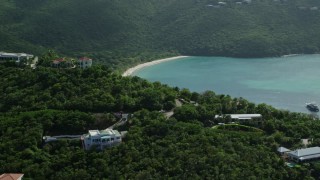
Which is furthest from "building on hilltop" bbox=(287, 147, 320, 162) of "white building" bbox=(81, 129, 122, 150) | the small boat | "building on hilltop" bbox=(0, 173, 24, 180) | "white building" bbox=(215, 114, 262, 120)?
the small boat

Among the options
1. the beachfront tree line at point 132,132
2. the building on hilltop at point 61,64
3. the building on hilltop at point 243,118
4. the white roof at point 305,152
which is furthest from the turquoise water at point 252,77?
the white roof at point 305,152

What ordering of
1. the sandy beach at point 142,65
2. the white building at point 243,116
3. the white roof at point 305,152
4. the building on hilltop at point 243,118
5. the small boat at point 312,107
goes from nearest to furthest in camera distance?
1. the white roof at point 305,152
2. the building on hilltop at point 243,118
3. the white building at point 243,116
4. the small boat at point 312,107
5. the sandy beach at point 142,65

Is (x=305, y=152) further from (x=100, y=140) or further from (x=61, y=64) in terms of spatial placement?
(x=61, y=64)

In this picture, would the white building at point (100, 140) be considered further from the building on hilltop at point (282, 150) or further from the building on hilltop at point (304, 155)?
Answer: the building on hilltop at point (304, 155)

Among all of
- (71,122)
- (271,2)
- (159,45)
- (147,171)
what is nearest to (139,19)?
(159,45)

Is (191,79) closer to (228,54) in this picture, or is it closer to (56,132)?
(228,54)

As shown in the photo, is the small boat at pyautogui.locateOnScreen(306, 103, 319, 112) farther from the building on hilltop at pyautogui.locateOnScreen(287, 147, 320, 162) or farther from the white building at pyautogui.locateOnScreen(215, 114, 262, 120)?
the building on hilltop at pyautogui.locateOnScreen(287, 147, 320, 162)

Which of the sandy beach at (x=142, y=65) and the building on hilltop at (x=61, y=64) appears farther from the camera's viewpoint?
the sandy beach at (x=142, y=65)
